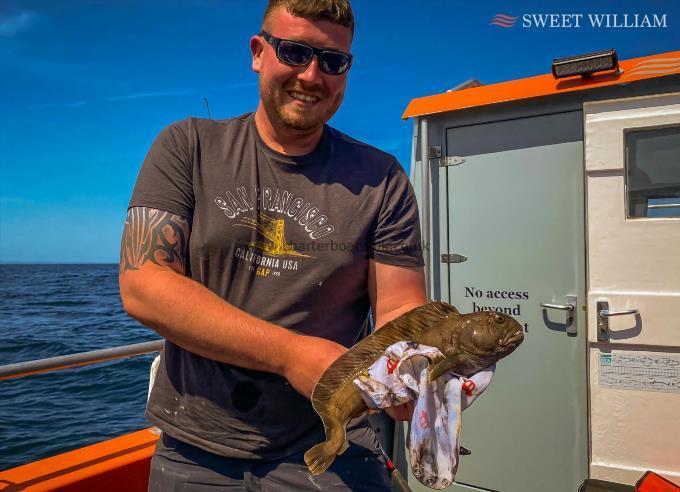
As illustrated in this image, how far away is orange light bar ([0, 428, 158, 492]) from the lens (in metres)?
3.68

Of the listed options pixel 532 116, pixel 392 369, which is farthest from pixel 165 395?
pixel 532 116

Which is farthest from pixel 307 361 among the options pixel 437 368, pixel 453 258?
pixel 453 258

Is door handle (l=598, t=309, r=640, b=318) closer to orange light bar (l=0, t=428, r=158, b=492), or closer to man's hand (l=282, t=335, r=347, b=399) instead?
man's hand (l=282, t=335, r=347, b=399)

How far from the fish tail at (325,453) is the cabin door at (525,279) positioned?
3538mm

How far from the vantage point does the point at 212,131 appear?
2475 mm

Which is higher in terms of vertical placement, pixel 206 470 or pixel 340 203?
pixel 340 203

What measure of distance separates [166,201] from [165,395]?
84cm

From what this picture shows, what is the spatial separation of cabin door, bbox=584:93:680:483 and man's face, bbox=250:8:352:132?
2982mm

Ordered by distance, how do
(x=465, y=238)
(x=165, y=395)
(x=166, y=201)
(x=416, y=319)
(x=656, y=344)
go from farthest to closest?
(x=465, y=238)
(x=656, y=344)
(x=165, y=395)
(x=166, y=201)
(x=416, y=319)

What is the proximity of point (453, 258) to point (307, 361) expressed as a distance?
3712 millimetres

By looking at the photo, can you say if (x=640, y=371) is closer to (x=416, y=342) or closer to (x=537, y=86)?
(x=537, y=86)

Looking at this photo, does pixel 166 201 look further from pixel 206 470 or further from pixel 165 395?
pixel 206 470

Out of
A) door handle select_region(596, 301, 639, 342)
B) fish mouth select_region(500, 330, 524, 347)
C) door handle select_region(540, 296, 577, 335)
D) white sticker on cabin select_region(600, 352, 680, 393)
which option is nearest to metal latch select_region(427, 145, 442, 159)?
door handle select_region(540, 296, 577, 335)

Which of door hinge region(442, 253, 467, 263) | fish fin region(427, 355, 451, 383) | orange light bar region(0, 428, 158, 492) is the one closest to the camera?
fish fin region(427, 355, 451, 383)
